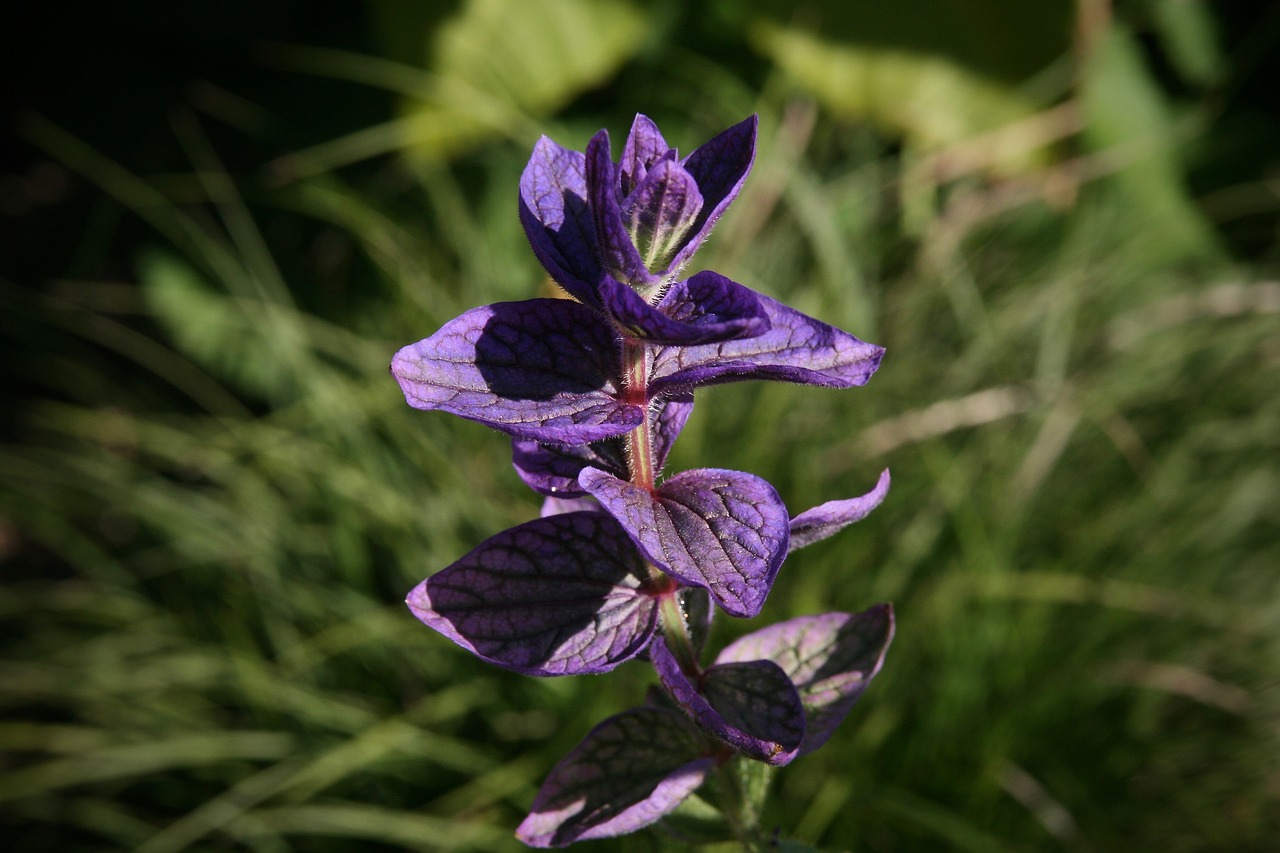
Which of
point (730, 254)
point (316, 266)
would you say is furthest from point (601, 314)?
point (316, 266)

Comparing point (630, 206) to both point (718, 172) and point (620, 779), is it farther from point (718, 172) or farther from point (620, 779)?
point (620, 779)

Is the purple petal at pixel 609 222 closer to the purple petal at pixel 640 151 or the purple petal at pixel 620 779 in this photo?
the purple petal at pixel 640 151

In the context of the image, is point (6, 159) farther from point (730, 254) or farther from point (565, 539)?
point (565, 539)

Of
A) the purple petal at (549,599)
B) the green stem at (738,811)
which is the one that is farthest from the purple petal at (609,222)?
the green stem at (738,811)

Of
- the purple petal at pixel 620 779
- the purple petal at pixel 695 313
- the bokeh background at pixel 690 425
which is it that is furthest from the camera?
the bokeh background at pixel 690 425

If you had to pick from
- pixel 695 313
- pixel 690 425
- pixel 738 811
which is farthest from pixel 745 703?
pixel 690 425

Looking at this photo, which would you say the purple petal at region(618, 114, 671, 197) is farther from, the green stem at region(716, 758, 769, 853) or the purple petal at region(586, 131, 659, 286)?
the green stem at region(716, 758, 769, 853)

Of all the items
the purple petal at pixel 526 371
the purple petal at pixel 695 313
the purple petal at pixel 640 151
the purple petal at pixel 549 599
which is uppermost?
the purple petal at pixel 640 151
